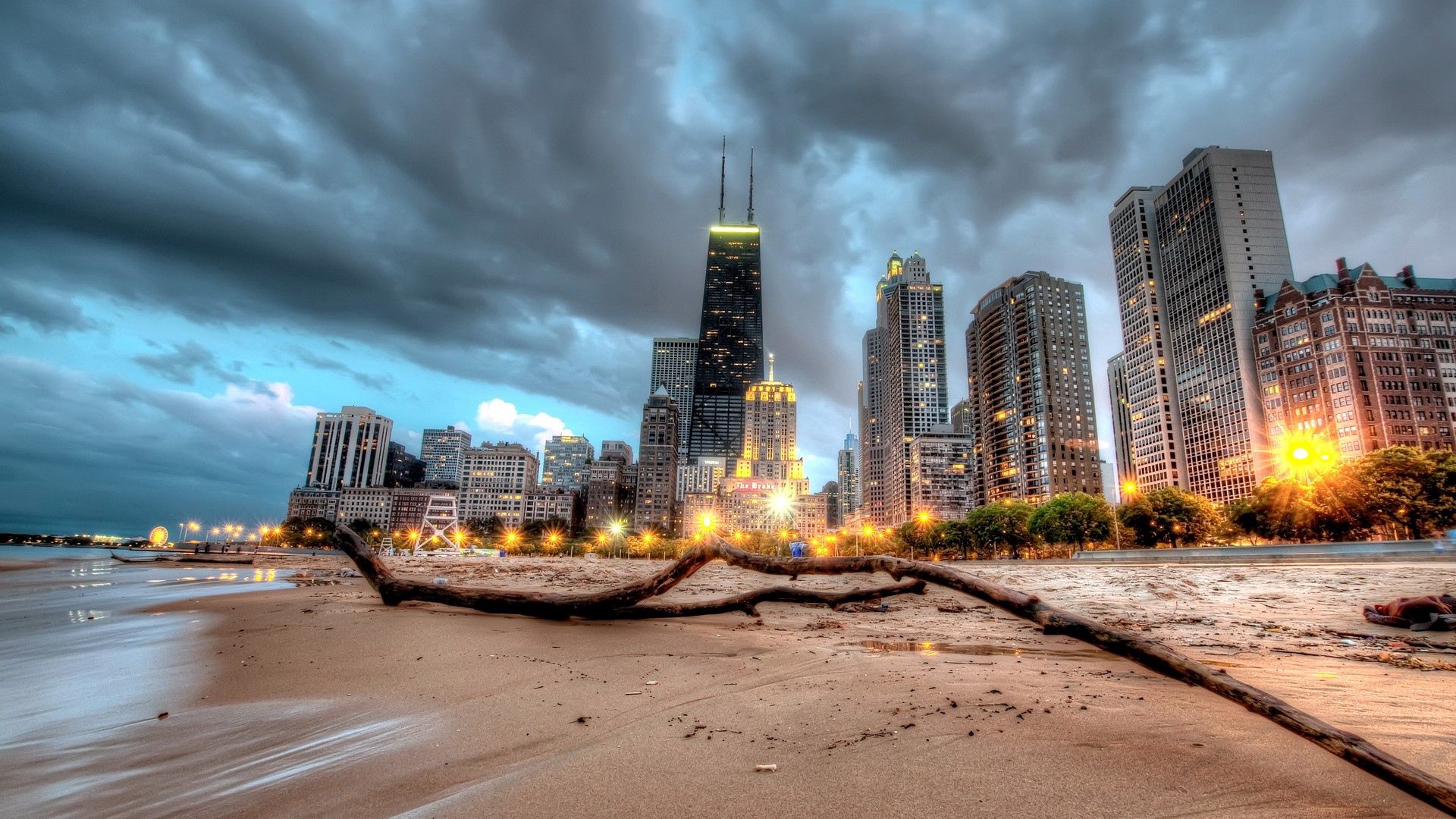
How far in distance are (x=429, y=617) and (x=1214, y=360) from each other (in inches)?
7386

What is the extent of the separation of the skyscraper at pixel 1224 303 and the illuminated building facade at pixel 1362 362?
579 centimetres

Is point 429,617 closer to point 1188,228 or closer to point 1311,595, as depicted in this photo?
point 1311,595

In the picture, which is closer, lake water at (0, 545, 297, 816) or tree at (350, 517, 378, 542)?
lake water at (0, 545, 297, 816)

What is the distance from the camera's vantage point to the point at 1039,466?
6905 inches

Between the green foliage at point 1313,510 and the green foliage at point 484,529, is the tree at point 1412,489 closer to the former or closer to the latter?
the green foliage at point 1313,510

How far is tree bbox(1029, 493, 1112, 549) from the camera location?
243 feet

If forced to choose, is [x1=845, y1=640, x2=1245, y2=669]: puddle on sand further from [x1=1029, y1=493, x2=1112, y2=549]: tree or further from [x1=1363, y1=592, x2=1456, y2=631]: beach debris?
[x1=1029, y1=493, x2=1112, y2=549]: tree

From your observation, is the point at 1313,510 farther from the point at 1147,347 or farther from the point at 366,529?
the point at 366,529

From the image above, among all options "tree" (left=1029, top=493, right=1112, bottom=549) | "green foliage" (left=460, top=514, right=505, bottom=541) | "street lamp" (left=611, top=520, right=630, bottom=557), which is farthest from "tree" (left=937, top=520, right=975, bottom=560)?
"green foliage" (left=460, top=514, right=505, bottom=541)

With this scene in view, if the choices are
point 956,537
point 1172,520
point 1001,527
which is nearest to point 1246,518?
point 1172,520

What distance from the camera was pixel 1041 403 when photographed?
179625mm

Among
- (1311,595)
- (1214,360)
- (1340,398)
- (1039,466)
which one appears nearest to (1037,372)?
(1039,466)

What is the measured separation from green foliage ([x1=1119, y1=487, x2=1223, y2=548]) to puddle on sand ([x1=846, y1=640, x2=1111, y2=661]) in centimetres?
7459

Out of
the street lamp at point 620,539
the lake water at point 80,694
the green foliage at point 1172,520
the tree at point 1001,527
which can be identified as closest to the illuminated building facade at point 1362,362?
the tree at point 1001,527
